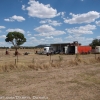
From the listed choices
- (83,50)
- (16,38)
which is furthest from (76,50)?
(16,38)

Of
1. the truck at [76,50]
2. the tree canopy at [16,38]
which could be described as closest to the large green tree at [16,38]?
the tree canopy at [16,38]

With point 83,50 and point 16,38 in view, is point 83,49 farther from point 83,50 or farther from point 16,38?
point 16,38

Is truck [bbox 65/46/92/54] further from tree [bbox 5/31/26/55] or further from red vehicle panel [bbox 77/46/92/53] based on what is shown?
tree [bbox 5/31/26/55]

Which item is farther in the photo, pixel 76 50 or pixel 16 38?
pixel 16 38

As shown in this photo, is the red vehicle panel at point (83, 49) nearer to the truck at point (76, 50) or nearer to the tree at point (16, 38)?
the truck at point (76, 50)

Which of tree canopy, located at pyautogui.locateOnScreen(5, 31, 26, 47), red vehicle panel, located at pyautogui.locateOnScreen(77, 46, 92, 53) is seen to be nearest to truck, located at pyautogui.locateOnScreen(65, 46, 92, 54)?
red vehicle panel, located at pyautogui.locateOnScreen(77, 46, 92, 53)

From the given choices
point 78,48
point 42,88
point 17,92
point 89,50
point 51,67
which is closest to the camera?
point 17,92

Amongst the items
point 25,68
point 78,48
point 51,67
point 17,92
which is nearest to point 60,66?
point 51,67

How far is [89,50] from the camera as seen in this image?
166 feet

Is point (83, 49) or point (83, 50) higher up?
point (83, 49)

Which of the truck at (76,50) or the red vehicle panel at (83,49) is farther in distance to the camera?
the red vehicle panel at (83,49)

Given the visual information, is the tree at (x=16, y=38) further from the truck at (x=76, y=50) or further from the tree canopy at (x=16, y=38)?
the truck at (x=76, y=50)

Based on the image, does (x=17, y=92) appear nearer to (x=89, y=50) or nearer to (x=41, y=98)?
(x=41, y=98)

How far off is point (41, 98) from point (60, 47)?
152ft
